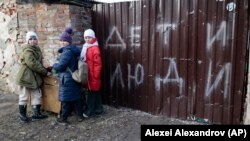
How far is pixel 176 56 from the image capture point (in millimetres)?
4477

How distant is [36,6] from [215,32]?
3.29 meters

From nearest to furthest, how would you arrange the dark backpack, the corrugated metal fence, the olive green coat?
the corrugated metal fence < the dark backpack < the olive green coat

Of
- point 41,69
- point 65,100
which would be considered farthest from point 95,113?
point 41,69

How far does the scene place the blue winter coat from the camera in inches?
172

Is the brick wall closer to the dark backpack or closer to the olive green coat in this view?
the olive green coat

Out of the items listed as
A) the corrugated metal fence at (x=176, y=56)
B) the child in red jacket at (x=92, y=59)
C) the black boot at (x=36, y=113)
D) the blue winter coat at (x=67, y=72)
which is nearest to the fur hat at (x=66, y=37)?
the blue winter coat at (x=67, y=72)

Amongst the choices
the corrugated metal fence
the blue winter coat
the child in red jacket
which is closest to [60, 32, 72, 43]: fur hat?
the blue winter coat

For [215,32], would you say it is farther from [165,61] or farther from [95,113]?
[95,113]

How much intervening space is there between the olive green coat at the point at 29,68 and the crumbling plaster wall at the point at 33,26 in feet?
2.03

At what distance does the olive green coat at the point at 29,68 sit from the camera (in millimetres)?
4520

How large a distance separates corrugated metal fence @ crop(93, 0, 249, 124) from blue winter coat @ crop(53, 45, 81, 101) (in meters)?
0.95

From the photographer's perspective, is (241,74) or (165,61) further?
(165,61)

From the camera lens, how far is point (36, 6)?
5.31 metres

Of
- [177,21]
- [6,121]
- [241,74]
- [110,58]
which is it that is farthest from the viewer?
[110,58]
